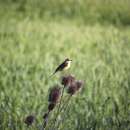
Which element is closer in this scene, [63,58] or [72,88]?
[72,88]

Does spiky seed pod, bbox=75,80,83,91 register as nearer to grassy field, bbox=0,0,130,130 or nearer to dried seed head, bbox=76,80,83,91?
dried seed head, bbox=76,80,83,91

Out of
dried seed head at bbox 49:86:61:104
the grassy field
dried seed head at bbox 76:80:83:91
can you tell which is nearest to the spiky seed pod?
dried seed head at bbox 76:80:83:91

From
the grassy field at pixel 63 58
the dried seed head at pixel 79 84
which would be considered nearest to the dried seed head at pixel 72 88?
the dried seed head at pixel 79 84

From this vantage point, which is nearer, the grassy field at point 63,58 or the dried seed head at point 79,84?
the dried seed head at point 79,84

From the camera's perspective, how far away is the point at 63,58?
325 inches

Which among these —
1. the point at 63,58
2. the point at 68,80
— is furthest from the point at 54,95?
the point at 63,58

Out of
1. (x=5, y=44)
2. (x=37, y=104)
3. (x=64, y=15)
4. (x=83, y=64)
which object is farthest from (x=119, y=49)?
(x=64, y=15)

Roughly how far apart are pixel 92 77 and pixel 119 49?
2.33 m

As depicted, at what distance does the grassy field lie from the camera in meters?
4.53

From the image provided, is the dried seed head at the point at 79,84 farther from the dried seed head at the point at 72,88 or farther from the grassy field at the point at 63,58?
the grassy field at the point at 63,58

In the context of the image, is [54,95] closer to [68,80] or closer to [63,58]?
[68,80]

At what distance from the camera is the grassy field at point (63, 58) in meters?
4.53

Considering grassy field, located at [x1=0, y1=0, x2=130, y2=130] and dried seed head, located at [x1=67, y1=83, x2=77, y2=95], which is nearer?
dried seed head, located at [x1=67, y1=83, x2=77, y2=95]

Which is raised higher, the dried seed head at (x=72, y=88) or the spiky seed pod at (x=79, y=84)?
the spiky seed pod at (x=79, y=84)
